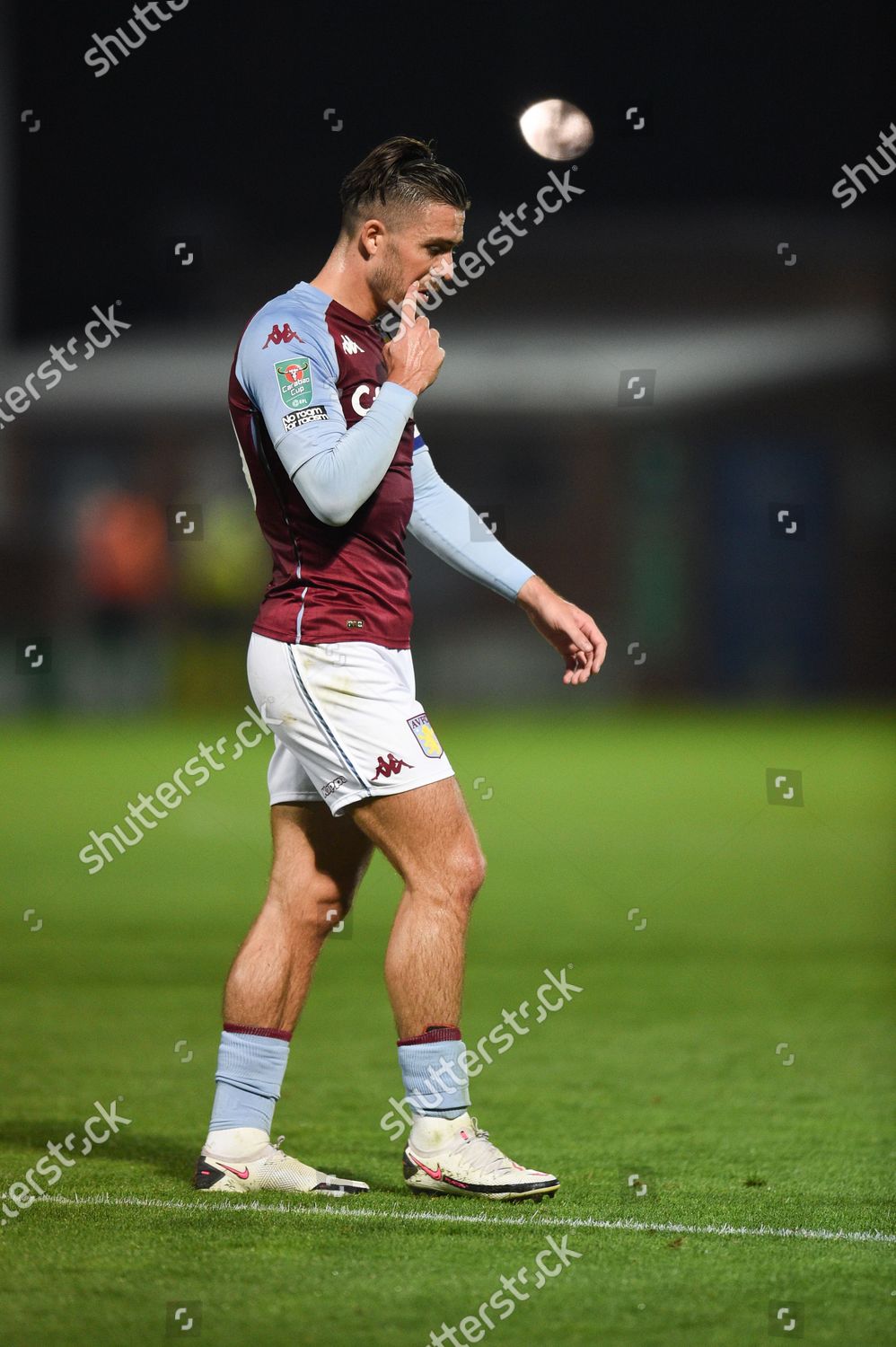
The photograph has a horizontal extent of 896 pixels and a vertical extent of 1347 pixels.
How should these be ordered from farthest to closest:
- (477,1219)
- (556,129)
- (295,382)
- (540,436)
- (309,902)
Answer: (540,436)
(556,129)
(309,902)
(295,382)
(477,1219)

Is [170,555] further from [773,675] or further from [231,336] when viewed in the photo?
[773,675]

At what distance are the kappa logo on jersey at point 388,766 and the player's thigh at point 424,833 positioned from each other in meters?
0.04

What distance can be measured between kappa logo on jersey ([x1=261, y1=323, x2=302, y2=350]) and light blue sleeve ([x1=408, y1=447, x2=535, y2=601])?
1.50 ft

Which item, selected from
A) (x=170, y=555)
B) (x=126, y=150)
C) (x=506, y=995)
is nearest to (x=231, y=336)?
(x=170, y=555)

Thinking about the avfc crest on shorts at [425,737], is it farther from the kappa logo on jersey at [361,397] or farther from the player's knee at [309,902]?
the kappa logo on jersey at [361,397]

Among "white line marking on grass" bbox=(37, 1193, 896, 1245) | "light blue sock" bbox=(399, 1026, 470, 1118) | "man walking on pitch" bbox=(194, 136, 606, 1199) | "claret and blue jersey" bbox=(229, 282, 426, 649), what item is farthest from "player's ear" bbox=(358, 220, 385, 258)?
"white line marking on grass" bbox=(37, 1193, 896, 1245)

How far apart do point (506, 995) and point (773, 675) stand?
18.3 metres

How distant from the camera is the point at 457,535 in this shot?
379 cm

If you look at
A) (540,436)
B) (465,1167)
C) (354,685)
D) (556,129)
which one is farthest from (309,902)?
(540,436)

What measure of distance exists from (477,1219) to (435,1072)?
0.28m

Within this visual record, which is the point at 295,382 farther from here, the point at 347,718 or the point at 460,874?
the point at 460,874

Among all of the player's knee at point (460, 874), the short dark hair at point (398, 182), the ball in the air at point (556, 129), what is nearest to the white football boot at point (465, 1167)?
the player's knee at point (460, 874)

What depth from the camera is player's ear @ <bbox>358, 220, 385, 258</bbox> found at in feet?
11.5

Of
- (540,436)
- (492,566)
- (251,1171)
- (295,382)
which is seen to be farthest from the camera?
(540,436)
